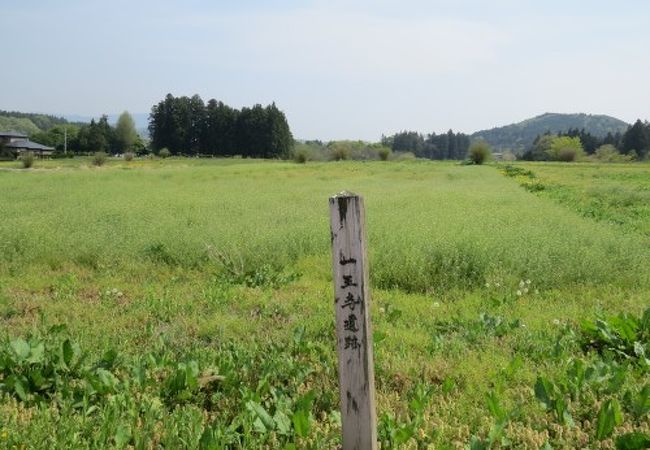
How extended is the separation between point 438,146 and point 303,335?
6042 inches

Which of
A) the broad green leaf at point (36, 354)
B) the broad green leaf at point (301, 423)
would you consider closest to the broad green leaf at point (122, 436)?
the broad green leaf at point (301, 423)

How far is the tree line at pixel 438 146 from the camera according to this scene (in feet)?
496

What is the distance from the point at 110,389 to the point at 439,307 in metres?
4.14

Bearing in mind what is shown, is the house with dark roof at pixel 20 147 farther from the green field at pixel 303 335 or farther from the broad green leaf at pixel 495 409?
the broad green leaf at pixel 495 409

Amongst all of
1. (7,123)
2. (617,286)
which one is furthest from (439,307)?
(7,123)

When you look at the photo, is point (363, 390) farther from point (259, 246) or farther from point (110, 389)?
point (259, 246)

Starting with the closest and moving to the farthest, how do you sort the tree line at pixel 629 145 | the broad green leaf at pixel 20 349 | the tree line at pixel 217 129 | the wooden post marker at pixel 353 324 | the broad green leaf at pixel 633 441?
the wooden post marker at pixel 353 324 → the broad green leaf at pixel 633 441 → the broad green leaf at pixel 20 349 → the tree line at pixel 217 129 → the tree line at pixel 629 145

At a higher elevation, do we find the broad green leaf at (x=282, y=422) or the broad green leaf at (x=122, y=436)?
the broad green leaf at (x=122, y=436)

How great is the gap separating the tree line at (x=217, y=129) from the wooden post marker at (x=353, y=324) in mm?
82366

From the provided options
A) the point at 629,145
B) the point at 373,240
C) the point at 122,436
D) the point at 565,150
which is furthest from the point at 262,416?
the point at 629,145

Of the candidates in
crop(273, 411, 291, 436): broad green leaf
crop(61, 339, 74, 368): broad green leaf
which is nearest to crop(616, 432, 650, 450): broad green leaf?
crop(273, 411, 291, 436): broad green leaf

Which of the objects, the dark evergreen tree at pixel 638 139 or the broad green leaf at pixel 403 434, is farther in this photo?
the dark evergreen tree at pixel 638 139

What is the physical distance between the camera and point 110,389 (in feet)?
13.1

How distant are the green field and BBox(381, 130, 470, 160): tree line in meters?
143
